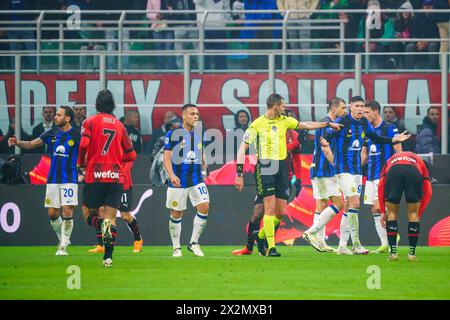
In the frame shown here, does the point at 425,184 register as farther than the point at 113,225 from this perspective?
Yes

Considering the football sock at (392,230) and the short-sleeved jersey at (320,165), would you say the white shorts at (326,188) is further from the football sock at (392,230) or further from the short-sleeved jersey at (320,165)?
the football sock at (392,230)

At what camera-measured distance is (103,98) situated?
15.0 metres

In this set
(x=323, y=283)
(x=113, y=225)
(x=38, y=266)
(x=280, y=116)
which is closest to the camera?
(x=323, y=283)

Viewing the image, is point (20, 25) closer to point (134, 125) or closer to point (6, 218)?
point (134, 125)

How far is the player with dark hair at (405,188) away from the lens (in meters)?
15.9

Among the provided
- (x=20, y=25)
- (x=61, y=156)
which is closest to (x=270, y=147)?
(x=61, y=156)

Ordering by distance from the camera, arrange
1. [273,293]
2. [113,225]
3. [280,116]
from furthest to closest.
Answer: [280,116] → [113,225] → [273,293]

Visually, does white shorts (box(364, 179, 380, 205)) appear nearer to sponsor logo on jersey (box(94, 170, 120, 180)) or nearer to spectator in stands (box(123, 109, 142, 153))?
spectator in stands (box(123, 109, 142, 153))

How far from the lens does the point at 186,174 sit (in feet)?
57.3

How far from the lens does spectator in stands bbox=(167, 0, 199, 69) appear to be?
23.8 metres

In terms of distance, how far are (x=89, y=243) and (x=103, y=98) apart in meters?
6.84

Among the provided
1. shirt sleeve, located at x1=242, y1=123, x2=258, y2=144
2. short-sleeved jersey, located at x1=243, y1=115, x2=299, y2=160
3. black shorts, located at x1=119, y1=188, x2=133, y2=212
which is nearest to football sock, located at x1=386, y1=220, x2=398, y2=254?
short-sleeved jersey, located at x1=243, y1=115, x2=299, y2=160

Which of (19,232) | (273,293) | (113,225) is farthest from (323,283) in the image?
(19,232)

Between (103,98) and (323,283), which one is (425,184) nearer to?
(323,283)
